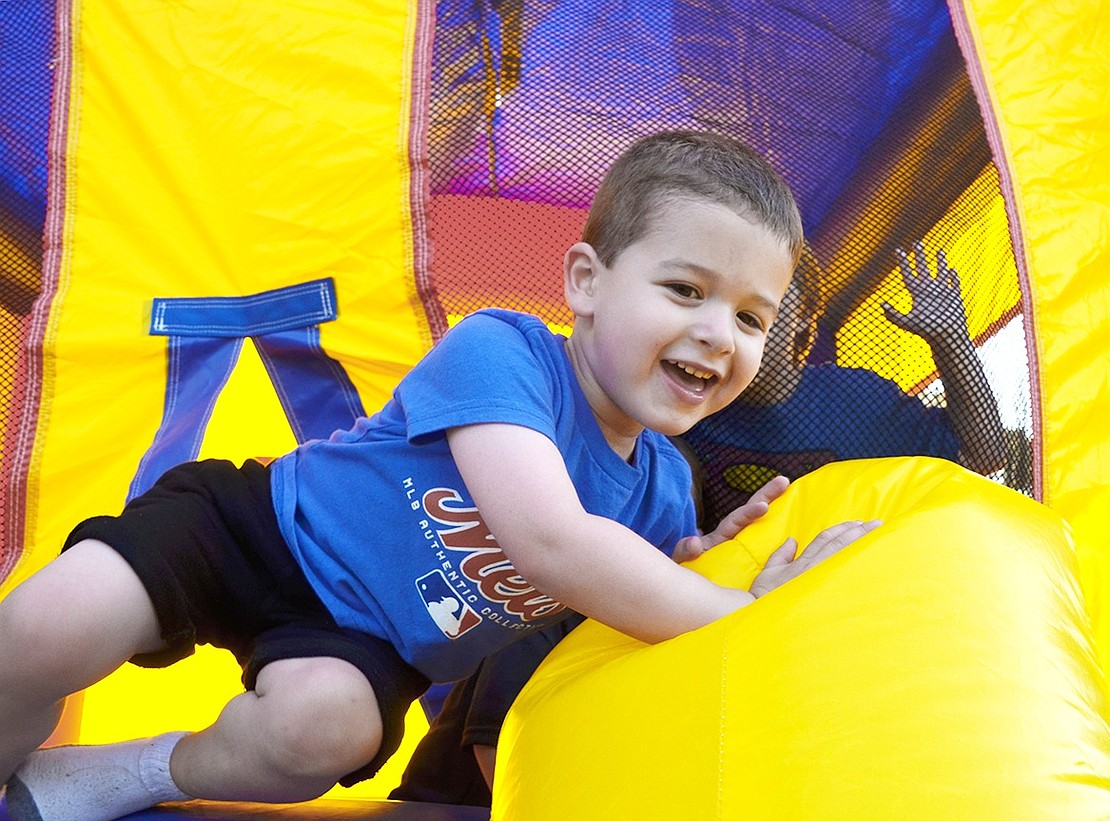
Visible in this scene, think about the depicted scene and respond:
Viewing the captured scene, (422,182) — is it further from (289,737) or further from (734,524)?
(289,737)

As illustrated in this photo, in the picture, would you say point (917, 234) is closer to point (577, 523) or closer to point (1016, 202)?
point (1016, 202)

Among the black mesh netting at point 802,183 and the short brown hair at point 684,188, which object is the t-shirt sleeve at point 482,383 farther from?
the black mesh netting at point 802,183

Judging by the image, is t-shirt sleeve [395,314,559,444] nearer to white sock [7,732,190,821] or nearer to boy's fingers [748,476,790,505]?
boy's fingers [748,476,790,505]

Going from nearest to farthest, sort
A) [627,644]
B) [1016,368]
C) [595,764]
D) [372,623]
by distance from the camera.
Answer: [595,764] < [627,644] < [372,623] < [1016,368]

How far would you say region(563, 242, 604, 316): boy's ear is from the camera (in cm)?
100

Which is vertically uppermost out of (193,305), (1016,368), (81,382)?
(1016,368)

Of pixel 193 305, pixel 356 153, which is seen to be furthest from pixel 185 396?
pixel 356 153

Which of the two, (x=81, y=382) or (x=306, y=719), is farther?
(x=81, y=382)

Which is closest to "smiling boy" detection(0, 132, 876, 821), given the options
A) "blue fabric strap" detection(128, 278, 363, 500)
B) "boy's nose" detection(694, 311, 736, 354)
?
"boy's nose" detection(694, 311, 736, 354)

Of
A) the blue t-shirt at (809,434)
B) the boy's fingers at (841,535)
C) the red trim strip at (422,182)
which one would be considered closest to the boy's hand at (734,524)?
the boy's fingers at (841,535)

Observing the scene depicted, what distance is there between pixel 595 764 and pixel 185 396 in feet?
2.60

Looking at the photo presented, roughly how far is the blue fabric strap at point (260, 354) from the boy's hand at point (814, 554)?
2.06 ft

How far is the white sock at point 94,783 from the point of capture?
3.22 ft

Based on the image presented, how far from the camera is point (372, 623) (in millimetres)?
1020
